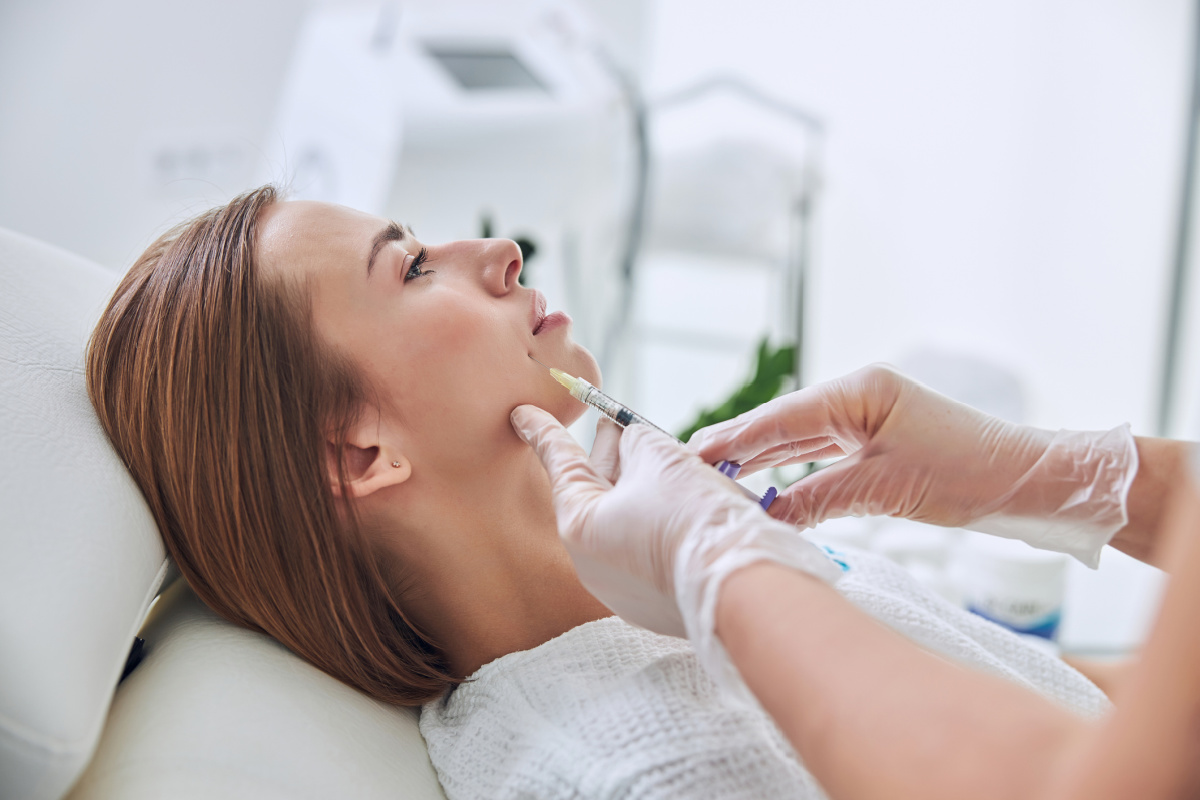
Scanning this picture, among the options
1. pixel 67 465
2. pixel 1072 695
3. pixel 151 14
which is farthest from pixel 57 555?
pixel 151 14

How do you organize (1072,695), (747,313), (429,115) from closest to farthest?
(1072,695) < (429,115) < (747,313)

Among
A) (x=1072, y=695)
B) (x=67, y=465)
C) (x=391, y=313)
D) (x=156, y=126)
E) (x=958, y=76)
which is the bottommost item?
(x=1072, y=695)

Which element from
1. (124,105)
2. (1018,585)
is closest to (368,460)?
(1018,585)

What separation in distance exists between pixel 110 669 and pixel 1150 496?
980mm

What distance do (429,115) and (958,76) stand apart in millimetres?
1691

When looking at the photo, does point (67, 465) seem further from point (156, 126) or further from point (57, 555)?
point (156, 126)

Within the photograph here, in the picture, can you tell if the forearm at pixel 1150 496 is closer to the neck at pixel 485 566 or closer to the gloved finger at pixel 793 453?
the gloved finger at pixel 793 453

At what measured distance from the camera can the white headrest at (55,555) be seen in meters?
0.54

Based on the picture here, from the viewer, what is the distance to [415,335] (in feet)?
2.69

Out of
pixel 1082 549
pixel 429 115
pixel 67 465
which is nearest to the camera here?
pixel 67 465

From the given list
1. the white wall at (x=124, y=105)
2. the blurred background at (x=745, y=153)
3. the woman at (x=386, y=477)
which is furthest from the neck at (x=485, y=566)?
the white wall at (x=124, y=105)

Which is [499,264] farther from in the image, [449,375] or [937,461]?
[937,461]

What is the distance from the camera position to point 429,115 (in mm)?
2309

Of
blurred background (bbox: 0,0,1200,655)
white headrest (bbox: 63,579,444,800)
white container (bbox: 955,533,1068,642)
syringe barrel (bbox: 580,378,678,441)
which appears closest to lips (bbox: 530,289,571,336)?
syringe barrel (bbox: 580,378,678,441)
